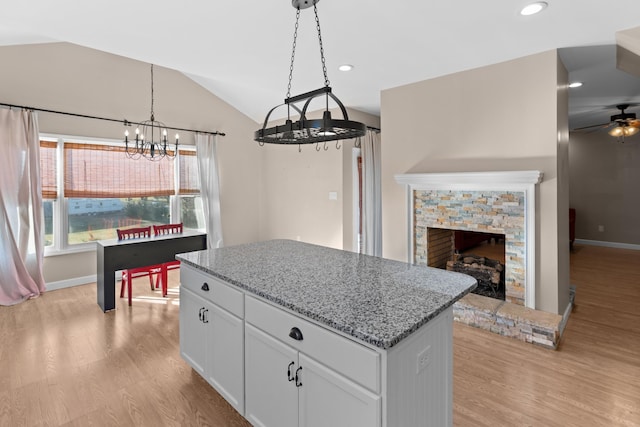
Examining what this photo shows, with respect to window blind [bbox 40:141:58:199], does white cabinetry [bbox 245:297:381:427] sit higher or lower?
lower

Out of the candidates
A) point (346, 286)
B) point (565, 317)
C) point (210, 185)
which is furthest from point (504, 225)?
point (210, 185)

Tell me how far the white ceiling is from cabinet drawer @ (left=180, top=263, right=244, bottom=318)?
1.85 meters

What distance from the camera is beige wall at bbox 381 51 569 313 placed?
118 inches

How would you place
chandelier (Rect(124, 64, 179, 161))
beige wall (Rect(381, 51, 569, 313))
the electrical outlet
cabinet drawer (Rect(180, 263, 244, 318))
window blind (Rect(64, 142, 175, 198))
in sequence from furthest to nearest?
chandelier (Rect(124, 64, 179, 161)) → window blind (Rect(64, 142, 175, 198)) → beige wall (Rect(381, 51, 569, 313)) → cabinet drawer (Rect(180, 263, 244, 318)) → the electrical outlet

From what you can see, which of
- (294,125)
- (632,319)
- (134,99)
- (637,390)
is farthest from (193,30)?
(632,319)

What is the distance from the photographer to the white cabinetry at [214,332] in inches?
72.7

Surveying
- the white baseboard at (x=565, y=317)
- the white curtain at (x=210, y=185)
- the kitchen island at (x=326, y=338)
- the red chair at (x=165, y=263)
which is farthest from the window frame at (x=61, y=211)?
the white baseboard at (x=565, y=317)

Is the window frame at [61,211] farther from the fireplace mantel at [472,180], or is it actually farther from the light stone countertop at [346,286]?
the fireplace mantel at [472,180]

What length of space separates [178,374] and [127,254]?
6.11 feet

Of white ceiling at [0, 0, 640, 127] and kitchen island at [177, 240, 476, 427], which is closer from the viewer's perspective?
kitchen island at [177, 240, 476, 427]

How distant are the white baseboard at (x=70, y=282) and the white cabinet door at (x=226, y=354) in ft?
11.3

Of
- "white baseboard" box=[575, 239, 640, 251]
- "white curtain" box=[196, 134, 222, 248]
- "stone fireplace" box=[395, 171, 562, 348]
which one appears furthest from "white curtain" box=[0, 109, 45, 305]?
"white baseboard" box=[575, 239, 640, 251]

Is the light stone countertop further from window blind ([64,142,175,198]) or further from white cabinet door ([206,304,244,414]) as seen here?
window blind ([64,142,175,198])

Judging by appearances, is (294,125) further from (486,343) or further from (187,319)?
(486,343)
